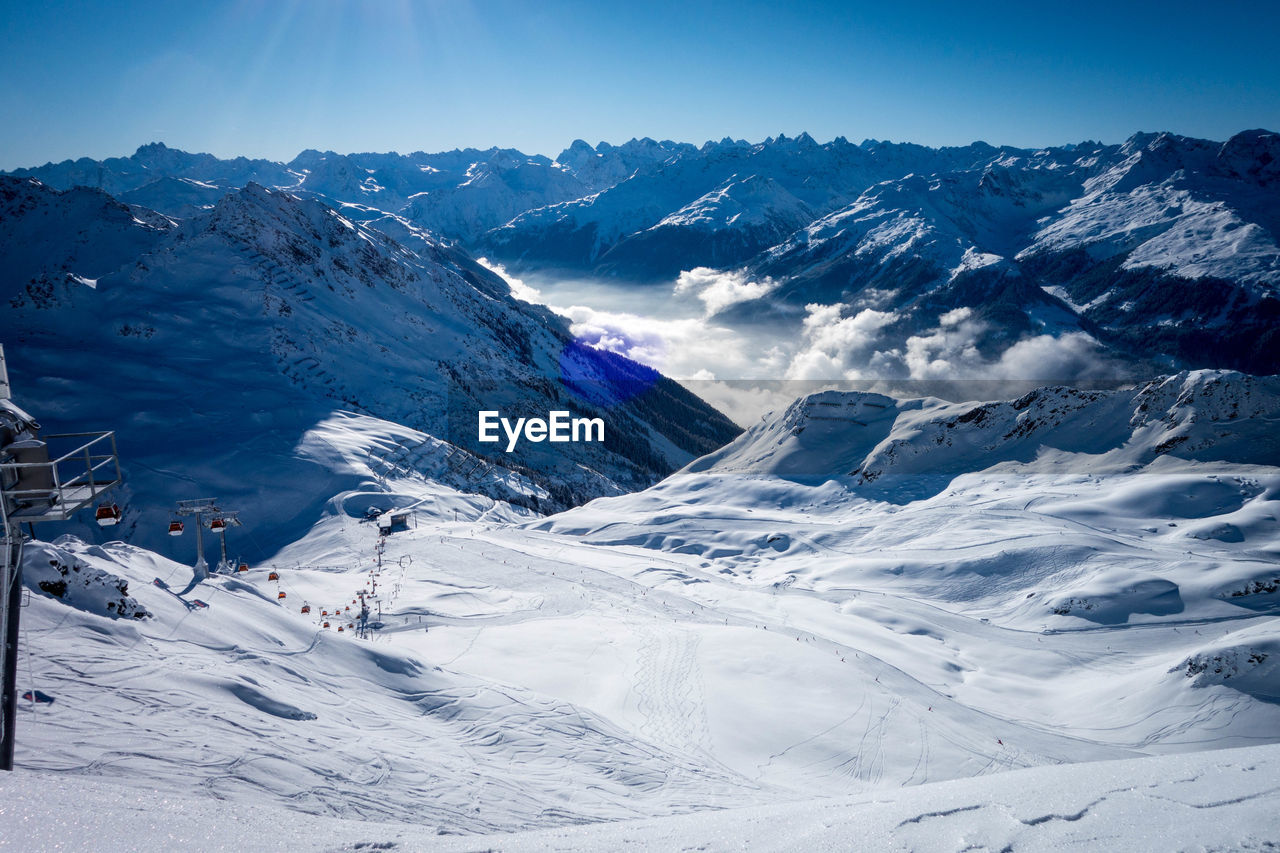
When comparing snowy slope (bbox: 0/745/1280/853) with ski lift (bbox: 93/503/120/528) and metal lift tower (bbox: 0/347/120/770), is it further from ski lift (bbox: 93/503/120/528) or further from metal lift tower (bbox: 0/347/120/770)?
ski lift (bbox: 93/503/120/528)

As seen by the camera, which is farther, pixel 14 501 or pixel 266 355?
pixel 266 355

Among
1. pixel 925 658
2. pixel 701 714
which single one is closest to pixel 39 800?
pixel 701 714

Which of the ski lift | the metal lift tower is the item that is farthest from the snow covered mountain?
the metal lift tower

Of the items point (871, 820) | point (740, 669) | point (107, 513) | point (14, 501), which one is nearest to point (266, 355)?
point (740, 669)

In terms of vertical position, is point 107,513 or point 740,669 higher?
point 107,513

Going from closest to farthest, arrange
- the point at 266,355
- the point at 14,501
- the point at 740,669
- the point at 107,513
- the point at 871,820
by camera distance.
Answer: the point at 871,820 → the point at 14,501 → the point at 107,513 → the point at 740,669 → the point at 266,355

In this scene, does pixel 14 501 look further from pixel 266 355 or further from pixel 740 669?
pixel 266 355

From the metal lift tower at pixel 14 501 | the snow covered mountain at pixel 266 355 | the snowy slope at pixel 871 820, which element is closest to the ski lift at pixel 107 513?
the metal lift tower at pixel 14 501
